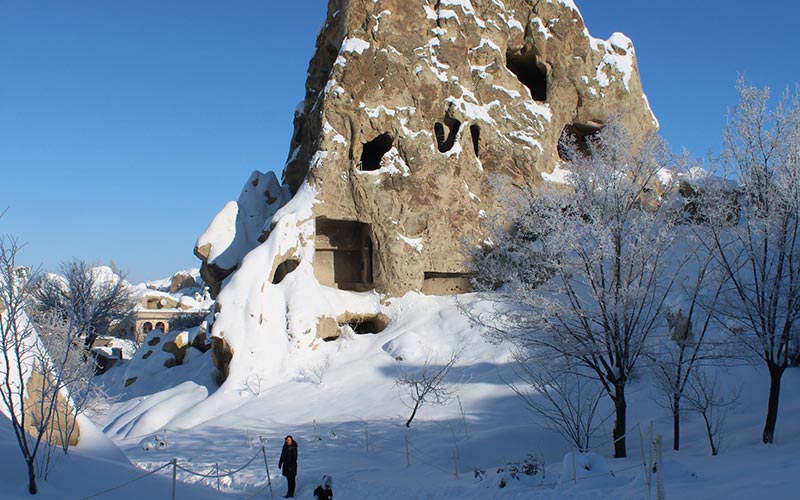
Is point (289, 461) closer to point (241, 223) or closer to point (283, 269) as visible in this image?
point (283, 269)

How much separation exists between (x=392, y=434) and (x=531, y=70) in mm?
Result: 19745

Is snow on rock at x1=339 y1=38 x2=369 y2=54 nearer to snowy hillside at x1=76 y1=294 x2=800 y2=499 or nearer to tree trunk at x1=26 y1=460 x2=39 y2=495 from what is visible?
snowy hillside at x1=76 y1=294 x2=800 y2=499

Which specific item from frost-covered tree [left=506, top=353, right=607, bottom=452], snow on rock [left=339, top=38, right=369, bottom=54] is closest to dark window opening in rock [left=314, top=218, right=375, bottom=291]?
snow on rock [left=339, top=38, right=369, bottom=54]

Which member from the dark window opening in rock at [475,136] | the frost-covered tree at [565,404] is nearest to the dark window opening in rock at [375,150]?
the dark window opening in rock at [475,136]

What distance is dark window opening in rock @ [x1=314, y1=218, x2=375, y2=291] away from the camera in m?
25.2

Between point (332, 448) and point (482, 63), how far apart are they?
17.7 meters

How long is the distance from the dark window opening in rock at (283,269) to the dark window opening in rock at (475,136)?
8677 millimetres

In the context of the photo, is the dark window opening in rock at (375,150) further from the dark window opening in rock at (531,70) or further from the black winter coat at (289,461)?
the black winter coat at (289,461)

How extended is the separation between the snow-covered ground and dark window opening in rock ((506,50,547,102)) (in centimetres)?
1194

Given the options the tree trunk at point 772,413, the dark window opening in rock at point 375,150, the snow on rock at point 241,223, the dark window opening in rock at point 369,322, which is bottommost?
the tree trunk at point 772,413

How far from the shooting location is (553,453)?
12.2 metres

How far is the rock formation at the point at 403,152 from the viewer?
73.4 feet

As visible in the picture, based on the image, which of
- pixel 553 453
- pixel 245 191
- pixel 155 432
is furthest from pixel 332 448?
pixel 245 191

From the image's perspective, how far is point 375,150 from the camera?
26688 millimetres
